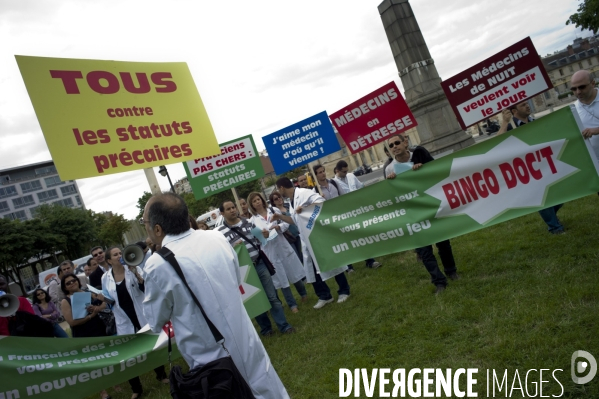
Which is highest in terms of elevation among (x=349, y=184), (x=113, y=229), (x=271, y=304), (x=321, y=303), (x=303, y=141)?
(x=113, y=229)

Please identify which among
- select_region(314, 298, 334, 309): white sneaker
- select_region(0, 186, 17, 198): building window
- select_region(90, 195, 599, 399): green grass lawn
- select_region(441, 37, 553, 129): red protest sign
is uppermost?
select_region(0, 186, 17, 198): building window

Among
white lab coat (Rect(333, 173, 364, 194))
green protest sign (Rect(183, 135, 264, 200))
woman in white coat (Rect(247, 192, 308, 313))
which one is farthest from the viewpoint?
green protest sign (Rect(183, 135, 264, 200))

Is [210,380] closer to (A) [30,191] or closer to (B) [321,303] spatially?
(B) [321,303]

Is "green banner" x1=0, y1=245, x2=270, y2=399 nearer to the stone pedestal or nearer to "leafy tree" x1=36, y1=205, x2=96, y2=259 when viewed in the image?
the stone pedestal

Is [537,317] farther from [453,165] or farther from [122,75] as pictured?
[122,75]

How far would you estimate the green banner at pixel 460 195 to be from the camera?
4730 mm

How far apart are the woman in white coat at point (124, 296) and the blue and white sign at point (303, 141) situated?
218 inches

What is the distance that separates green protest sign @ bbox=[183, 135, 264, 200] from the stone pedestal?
6.17 metres

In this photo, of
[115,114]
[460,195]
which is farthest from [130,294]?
[460,195]

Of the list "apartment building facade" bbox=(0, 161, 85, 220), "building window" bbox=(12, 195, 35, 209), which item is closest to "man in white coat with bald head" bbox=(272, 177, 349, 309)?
"apartment building facade" bbox=(0, 161, 85, 220)

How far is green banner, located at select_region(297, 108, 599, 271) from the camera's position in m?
4.73

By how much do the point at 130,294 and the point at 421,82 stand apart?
1133 cm

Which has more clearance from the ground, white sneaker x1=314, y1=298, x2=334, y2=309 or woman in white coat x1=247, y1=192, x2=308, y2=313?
woman in white coat x1=247, y1=192, x2=308, y2=313

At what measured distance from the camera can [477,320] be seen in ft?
14.2
